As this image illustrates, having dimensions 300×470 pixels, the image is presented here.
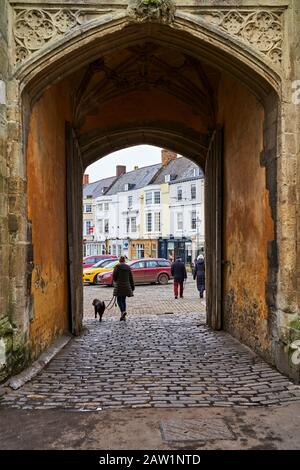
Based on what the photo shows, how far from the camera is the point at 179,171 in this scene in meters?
43.7

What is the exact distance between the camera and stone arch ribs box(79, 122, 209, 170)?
10398 millimetres

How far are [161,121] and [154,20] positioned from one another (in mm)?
5047

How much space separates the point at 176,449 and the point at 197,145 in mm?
8148

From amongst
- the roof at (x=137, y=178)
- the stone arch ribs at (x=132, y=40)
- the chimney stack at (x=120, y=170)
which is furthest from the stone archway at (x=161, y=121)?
the chimney stack at (x=120, y=170)

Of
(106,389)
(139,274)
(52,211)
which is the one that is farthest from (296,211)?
(139,274)

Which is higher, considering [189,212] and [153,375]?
[189,212]

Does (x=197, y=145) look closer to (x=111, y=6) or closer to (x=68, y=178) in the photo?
(x=68, y=178)

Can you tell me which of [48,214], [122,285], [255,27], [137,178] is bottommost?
[122,285]

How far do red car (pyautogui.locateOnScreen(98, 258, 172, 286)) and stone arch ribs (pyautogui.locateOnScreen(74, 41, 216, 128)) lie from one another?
12.9m

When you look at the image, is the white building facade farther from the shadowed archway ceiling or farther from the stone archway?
the stone archway

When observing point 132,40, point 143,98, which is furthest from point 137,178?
point 132,40

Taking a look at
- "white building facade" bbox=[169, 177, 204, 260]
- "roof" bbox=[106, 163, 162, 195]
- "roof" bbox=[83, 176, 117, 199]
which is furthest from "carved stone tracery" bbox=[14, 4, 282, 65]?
"roof" bbox=[83, 176, 117, 199]

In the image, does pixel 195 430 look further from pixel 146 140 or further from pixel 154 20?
pixel 146 140

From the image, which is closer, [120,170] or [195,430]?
[195,430]
